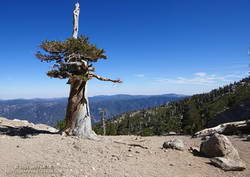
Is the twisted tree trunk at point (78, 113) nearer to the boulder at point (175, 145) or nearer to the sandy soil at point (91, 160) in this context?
the sandy soil at point (91, 160)

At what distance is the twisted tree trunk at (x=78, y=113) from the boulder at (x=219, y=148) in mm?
7731

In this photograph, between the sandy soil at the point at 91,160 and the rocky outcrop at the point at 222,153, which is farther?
the rocky outcrop at the point at 222,153

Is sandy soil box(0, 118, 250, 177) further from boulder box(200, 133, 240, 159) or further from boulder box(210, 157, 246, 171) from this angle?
boulder box(200, 133, 240, 159)

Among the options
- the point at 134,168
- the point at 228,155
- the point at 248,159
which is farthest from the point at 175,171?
the point at 248,159

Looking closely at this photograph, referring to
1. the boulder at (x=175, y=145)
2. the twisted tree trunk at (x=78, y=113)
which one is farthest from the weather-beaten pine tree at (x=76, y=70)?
the boulder at (x=175, y=145)

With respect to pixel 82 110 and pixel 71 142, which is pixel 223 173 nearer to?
pixel 71 142

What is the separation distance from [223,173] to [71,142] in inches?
347

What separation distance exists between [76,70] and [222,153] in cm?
1129

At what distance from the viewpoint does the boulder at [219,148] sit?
12836 millimetres

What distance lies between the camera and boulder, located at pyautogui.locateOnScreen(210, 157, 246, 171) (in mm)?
11328

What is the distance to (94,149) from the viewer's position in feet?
40.9

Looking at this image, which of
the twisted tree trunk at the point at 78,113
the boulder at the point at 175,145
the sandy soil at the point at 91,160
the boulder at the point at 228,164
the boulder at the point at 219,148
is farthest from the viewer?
the twisted tree trunk at the point at 78,113

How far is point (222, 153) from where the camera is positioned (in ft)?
42.3

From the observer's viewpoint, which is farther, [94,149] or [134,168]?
[94,149]
